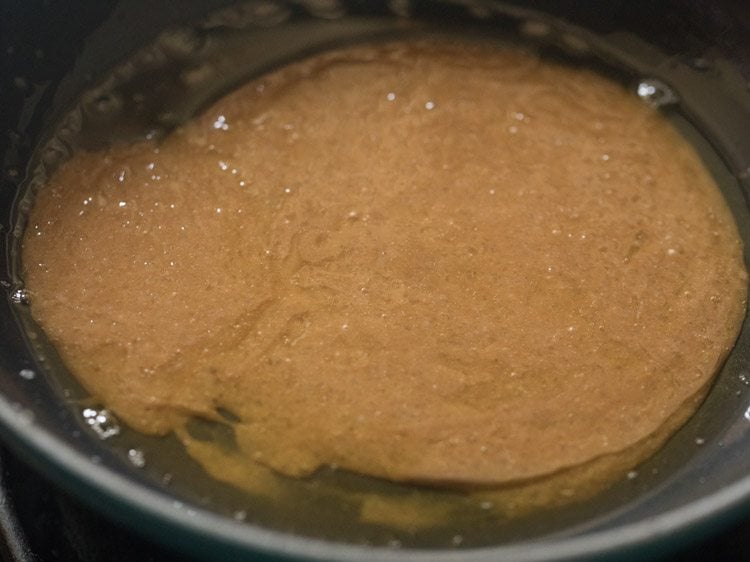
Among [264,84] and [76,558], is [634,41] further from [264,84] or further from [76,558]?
[76,558]

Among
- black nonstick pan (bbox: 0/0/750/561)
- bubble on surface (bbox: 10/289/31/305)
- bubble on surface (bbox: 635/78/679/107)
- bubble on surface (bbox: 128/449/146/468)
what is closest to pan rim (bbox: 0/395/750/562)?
black nonstick pan (bbox: 0/0/750/561)

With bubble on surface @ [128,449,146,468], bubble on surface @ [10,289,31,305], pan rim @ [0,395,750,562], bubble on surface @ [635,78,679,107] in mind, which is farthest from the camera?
bubble on surface @ [635,78,679,107]

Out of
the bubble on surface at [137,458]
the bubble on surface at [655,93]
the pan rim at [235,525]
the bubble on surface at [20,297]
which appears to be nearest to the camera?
the pan rim at [235,525]

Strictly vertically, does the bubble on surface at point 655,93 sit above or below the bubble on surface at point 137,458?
above

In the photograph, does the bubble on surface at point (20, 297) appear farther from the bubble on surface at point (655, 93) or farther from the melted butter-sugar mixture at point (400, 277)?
the bubble on surface at point (655, 93)

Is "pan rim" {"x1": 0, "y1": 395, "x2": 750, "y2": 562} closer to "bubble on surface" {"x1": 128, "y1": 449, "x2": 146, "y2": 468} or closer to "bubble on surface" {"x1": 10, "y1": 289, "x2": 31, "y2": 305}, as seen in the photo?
"bubble on surface" {"x1": 128, "y1": 449, "x2": 146, "y2": 468}

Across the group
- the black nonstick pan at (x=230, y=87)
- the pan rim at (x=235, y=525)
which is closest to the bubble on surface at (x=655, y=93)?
the black nonstick pan at (x=230, y=87)

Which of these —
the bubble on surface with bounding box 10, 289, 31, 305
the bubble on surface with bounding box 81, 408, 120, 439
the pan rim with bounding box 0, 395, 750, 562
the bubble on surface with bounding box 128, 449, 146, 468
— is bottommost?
the bubble on surface with bounding box 128, 449, 146, 468
